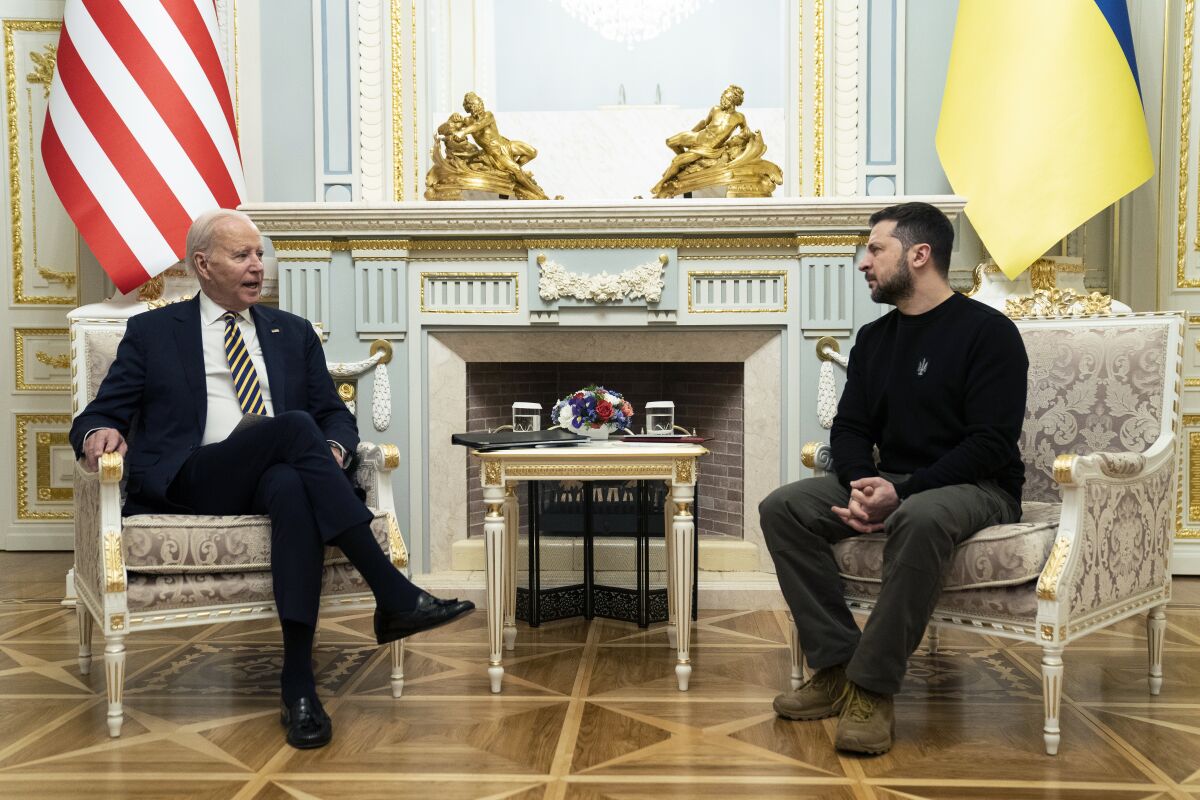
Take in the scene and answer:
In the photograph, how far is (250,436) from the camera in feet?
7.92

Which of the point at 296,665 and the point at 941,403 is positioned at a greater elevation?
the point at 941,403

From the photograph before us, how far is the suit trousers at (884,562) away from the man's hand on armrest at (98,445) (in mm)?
1556

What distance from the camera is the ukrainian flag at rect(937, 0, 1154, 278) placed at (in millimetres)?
3387

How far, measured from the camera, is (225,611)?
2391mm

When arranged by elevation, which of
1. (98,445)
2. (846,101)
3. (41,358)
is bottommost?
(98,445)

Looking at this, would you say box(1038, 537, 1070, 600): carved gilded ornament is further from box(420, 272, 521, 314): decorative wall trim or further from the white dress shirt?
box(420, 272, 521, 314): decorative wall trim

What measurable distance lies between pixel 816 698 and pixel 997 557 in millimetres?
533

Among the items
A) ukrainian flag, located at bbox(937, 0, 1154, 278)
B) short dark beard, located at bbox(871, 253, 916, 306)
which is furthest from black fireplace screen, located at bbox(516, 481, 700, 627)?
ukrainian flag, located at bbox(937, 0, 1154, 278)

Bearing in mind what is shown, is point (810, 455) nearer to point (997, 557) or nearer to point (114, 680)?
point (997, 557)

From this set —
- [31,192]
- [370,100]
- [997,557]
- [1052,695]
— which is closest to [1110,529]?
[997,557]

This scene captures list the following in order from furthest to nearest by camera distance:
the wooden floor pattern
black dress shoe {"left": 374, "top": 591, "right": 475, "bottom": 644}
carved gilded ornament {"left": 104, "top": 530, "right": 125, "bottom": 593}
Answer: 1. black dress shoe {"left": 374, "top": 591, "right": 475, "bottom": 644}
2. carved gilded ornament {"left": 104, "top": 530, "right": 125, "bottom": 593}
3. the wooden floor pattern

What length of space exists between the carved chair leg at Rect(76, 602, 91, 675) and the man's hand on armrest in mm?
552

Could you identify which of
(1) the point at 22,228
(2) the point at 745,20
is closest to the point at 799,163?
(2) the point at 745,20

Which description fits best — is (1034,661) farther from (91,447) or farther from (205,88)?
(205,88)
